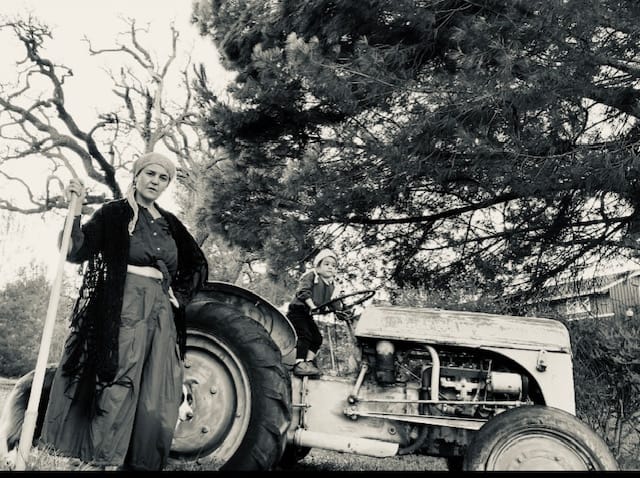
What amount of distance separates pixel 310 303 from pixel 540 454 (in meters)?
2.07

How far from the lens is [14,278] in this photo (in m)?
17.5

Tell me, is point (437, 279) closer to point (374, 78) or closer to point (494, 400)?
point (374, 78)

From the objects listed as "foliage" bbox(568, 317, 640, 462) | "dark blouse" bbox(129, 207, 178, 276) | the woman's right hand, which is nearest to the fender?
"dark blouse" bbox(129, 207, 178, 276)

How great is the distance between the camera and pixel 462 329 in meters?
3.67

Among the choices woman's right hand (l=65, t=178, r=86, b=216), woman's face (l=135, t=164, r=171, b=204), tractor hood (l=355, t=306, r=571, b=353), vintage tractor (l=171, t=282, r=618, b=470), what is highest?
woman's face (l=135, t=164, r=171, b=204)

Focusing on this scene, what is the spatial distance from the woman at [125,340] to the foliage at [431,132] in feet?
10.1

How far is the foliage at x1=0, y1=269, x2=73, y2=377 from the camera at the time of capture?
1555cm

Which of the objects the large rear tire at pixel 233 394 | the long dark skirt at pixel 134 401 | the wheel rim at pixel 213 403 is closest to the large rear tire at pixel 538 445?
the large rear tire at pixel 233 394

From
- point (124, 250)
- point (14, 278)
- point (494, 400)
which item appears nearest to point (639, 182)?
point (494, 400)

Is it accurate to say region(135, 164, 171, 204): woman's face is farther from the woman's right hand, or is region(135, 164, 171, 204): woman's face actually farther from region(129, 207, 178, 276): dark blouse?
the woman's right hand

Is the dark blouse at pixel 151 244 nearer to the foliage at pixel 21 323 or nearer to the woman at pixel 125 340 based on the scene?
the woman at pixel 125 340

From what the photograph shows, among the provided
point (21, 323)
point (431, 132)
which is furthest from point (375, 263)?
point (21, 323)

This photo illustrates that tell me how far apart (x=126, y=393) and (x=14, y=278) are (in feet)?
53.6

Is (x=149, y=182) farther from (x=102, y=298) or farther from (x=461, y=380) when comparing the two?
(x=461, y=380)
